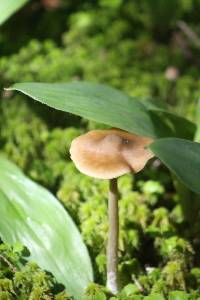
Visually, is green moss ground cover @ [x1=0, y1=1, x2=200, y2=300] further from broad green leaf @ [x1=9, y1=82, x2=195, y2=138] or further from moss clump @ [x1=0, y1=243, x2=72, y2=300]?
broad green leaf @ [x1=9, y1=82, x2=195, y2=138]

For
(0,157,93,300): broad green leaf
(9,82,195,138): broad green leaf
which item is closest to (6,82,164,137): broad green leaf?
(9,82,195,138): broad green leaf

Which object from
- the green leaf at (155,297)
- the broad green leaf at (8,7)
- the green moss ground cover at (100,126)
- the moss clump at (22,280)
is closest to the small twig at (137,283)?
the green moss ground cover at (100,126)

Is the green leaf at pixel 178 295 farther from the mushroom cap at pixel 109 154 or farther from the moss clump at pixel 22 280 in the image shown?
the mushroom cap at pixel 109 154

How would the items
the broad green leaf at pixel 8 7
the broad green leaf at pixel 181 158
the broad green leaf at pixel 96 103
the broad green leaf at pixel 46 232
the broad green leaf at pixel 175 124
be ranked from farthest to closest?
1. the broad green leaf at pixel 8 7
2. the broad green leaf at pixel 175 124
3. the broad green leaf at pixel 46 232
4. the broad green leaf at pixel 96 103
5. the broad green leaf at pixel 181 158

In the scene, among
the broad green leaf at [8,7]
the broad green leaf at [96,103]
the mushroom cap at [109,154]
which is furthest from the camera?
the broad green leaf at [8,7]

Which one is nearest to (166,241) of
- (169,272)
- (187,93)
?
(169,272)

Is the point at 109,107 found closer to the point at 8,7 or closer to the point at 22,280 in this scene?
the point at 22,280

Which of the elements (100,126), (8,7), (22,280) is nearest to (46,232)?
(22,280)
